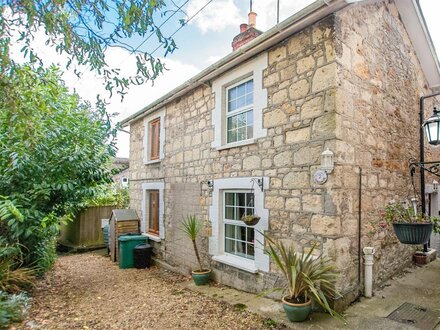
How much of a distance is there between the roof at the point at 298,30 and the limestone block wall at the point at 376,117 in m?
0.26

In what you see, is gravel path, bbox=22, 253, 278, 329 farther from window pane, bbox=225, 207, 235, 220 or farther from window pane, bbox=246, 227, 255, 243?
window pane, bbox=225, 207, 235, 220

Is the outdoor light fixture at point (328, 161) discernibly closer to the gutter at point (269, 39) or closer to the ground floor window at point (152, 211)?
the gutter at point (269, 39)

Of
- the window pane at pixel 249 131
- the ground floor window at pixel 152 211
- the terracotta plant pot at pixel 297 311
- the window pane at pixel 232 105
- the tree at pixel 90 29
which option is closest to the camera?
the tree at pixel 90 29

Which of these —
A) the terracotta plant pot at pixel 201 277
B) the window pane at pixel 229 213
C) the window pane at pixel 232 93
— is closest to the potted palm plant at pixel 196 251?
the terracotta plant pot at pixel 201 277

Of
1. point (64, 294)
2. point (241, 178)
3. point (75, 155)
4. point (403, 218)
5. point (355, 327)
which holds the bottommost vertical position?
point (64, 294)

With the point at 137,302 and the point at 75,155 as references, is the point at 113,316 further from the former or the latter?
the point at 75,155

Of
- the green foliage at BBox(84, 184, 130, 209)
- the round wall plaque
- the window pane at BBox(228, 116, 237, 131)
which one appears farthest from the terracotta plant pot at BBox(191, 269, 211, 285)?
the green foliage at BBox(84, 184, 130, 209)

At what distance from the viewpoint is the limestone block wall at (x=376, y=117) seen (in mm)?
4371

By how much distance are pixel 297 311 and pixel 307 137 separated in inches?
98.0

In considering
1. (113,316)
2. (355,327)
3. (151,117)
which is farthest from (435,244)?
(151,117)

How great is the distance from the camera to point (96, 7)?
119 inches

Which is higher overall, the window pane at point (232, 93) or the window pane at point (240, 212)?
the window pane at point (232, 93)

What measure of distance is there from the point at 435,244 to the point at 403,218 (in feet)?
14.2

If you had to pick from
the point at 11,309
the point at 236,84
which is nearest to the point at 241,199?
the point at 236,84
